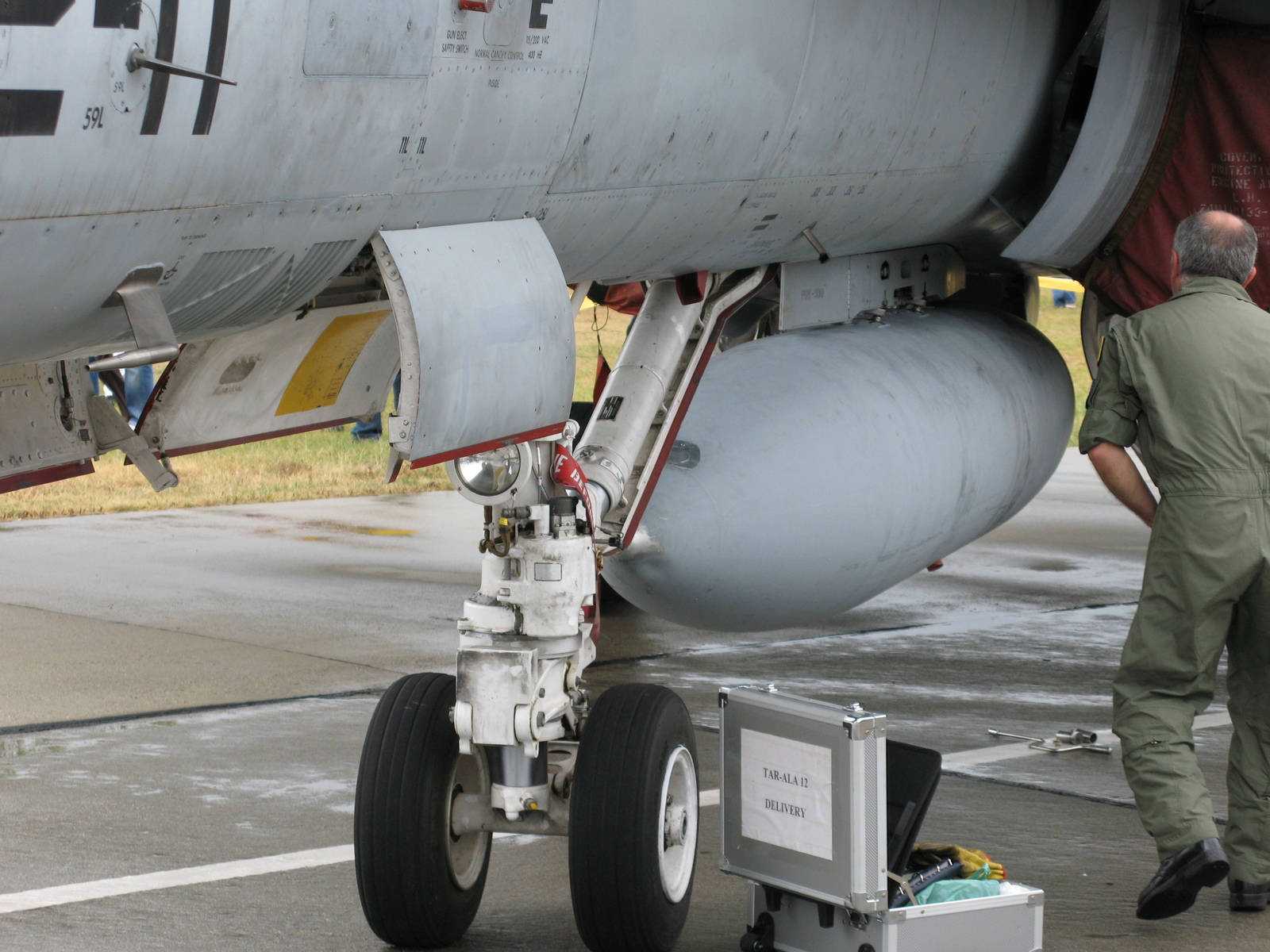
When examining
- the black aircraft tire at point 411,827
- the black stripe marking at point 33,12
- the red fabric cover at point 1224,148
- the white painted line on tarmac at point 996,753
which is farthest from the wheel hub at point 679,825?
the red fabric cover at point 1224,148

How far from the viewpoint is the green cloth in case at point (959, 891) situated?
12.7ft

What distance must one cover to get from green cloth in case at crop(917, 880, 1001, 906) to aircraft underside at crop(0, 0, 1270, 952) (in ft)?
2.07

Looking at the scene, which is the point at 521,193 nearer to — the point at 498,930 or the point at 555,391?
the point at 555,391

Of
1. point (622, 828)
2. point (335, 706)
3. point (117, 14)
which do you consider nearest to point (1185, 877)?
point (622, 828)

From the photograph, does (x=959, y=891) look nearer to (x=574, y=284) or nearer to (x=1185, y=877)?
(x=1185, y=877)

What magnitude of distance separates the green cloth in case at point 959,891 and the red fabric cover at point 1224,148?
9.28 ft

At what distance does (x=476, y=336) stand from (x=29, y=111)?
3.71 feet

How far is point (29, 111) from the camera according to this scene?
2.48 meters

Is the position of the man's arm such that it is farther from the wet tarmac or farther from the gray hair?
the wet tarmac

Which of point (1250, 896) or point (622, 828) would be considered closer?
point (622, 828)

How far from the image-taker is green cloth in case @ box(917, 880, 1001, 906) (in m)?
3.88

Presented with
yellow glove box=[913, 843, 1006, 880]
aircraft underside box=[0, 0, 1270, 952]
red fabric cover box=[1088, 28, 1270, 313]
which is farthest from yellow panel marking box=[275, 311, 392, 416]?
red fabric cover box=[1088, 28, 1270, 313]

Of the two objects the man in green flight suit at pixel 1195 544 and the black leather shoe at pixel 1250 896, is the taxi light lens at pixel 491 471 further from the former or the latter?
the black leather shoe at pixel 1250 896

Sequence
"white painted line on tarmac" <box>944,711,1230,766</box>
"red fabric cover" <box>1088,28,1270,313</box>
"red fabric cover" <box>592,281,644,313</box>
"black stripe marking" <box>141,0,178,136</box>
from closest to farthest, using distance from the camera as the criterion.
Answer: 1. "black stripe marking" <box>141,0,178,136</box>
2. "red fabric cover" <box>1088,28,1270,313</box>
3. "white painted line on tarmac" <box>944,711,1230,766</box>
4. "red fabric cover" <box>592,281,644,313</box>
